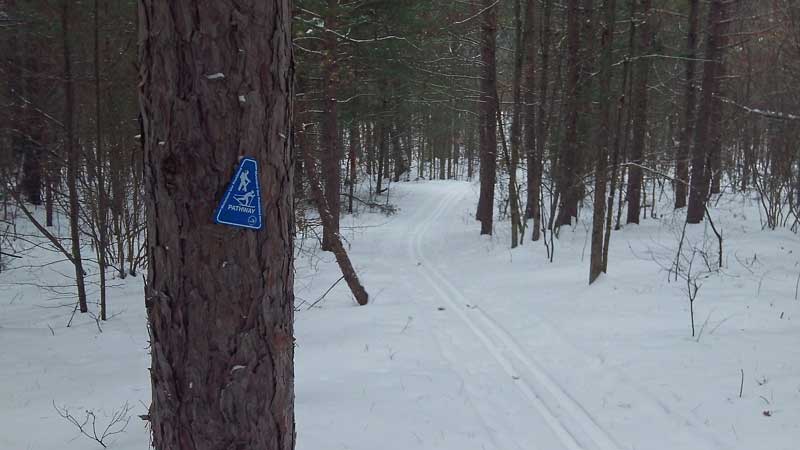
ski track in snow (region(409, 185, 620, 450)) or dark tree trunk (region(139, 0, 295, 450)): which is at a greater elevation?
dark tree trunk (region(139, 0, 295, 450))

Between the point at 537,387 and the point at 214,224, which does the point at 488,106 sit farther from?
the point at 214,224

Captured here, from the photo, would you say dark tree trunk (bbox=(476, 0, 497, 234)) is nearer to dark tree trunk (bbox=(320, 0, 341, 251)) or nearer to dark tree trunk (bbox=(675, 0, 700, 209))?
dark tree trunk (bbox=(320, 0, 341, 251))

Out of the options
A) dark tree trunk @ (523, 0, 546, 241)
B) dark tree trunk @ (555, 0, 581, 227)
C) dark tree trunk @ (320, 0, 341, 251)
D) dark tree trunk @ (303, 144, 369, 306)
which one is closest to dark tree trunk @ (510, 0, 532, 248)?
dark tree trunk @ (523, 0, 546, 241)

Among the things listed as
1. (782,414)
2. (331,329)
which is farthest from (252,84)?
(331,329)

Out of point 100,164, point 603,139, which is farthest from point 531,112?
point 100,164

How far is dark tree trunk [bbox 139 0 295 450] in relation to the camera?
5.42 feet

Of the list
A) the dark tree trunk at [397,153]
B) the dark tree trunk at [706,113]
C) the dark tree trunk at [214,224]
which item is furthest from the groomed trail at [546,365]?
the dark tree trunk at [397,153]

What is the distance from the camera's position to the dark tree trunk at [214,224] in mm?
1652

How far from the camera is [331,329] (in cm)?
762

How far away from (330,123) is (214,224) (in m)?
11.0

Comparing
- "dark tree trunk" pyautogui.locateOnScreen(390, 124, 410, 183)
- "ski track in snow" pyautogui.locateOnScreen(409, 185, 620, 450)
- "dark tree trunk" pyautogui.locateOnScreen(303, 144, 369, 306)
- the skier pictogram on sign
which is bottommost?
"ski track in snow" pyautogui.locateOnScreen(409, 185, 620, 450)

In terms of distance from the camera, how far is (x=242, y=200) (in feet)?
5.65

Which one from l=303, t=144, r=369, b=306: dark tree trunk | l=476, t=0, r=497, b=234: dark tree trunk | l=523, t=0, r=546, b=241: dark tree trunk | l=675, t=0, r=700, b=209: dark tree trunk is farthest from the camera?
l=476, t=0, r=497, b=234: dark tree trunk

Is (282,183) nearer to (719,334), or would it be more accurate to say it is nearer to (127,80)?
(719,334)
